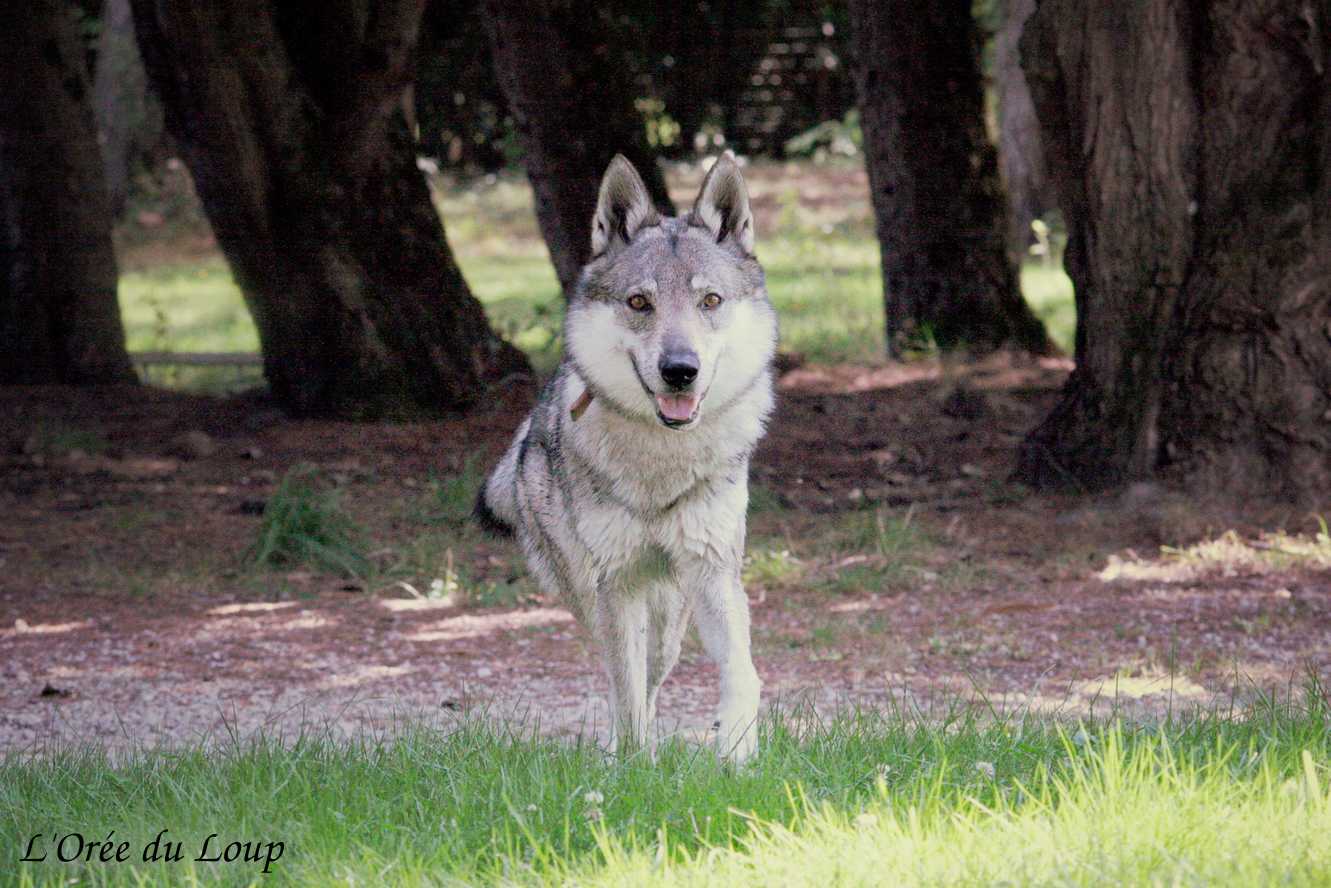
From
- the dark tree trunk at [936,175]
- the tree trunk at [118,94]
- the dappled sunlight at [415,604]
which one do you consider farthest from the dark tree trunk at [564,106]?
the tree trunk at [118,94]

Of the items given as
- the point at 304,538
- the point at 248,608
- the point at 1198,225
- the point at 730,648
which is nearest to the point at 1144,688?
Result: the point at 730,648

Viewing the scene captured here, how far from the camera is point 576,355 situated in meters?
5.01

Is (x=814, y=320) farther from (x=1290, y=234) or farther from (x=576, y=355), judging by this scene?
(x=576, y=355)

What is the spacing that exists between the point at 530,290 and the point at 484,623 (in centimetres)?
1069

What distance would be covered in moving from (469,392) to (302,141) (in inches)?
78.6

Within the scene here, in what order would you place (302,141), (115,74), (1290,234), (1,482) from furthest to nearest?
(115,74), (302,141), (1,482), (1290,234)

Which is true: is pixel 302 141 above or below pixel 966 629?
above

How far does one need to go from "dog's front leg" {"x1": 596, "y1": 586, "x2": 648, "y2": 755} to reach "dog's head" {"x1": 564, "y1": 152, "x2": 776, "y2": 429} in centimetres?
60

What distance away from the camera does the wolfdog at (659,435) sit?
4.71 m

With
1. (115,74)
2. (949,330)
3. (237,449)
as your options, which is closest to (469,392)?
(237,449)

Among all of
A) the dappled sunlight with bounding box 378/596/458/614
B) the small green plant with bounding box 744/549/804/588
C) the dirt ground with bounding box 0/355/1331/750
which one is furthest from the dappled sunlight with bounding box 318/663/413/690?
the small green plant with bounding box 744/549/804/588

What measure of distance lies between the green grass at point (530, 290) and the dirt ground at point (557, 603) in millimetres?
2223

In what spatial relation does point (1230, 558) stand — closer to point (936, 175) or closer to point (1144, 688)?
point (1144, 688)

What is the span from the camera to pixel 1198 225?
25.7 ft
